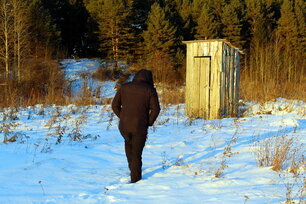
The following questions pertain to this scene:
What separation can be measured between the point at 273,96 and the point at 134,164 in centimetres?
1150

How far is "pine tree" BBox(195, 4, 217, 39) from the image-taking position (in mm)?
28938

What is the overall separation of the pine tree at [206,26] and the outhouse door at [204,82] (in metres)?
19.2

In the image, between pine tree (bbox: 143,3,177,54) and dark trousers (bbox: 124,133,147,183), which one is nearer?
dark trousers (bbox: 124,133,147,183)

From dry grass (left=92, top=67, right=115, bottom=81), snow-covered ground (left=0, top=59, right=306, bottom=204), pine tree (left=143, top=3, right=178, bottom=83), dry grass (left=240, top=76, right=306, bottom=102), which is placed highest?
pine tree (left=143, top=3, right=178, bottom=83)

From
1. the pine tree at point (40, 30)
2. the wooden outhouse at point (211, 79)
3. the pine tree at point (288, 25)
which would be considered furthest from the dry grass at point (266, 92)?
the pine tree at point (40, 30)

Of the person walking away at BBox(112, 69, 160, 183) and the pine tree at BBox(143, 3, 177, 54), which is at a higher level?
the pine tree at BBox(143, 3, 177, 54)

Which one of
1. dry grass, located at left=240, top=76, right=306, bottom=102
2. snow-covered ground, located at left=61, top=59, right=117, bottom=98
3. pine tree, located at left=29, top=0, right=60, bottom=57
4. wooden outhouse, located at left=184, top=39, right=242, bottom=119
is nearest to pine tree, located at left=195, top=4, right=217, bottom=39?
snow-covered ground, located at left=61, top=59, right=117, bottom=98

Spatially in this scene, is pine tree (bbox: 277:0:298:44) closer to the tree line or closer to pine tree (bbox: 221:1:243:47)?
the tree line

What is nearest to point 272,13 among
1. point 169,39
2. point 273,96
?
point 169,39

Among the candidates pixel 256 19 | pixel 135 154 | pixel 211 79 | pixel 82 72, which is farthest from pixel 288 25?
pixel 135 154

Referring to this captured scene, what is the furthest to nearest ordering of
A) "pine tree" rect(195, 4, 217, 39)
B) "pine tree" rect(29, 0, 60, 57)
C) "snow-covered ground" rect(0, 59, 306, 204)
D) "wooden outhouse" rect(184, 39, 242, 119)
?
1. "pine tree" rect(195, 4, 217, 39)
2. "pine tree" rect(29, 0, 60, 57)
3. "wooden outhouse" rect(184, 39, 242, 119)
4. "snow-covered ground" rect(0, 59, 306, 204)

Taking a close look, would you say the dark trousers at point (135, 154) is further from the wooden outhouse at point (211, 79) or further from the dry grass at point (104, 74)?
the dry grass at point (104, 74)

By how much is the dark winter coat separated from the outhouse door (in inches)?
258

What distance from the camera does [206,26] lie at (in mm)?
28844
